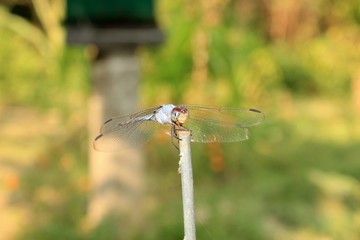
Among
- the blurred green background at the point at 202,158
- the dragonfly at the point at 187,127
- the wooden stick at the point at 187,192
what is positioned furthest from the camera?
the blurred green background at the point at 202,158

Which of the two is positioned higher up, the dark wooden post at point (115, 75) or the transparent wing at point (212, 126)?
the dark wooden post at point (115, 75)

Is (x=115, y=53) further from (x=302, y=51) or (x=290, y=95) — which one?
(x=302, y=51)

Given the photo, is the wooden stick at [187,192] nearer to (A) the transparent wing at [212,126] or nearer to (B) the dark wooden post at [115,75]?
(A) the transparent wing at [212,126]

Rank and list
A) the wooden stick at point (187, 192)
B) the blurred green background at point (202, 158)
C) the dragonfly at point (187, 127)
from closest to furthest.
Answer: the wooden stick at point (187, 192) < the dragonfly at point (187, 127) < the blurred green background at point (202, 158)

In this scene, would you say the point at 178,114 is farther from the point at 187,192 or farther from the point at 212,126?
the point at 212,126

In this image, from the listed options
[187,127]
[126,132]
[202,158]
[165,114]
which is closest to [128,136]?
[126,132]

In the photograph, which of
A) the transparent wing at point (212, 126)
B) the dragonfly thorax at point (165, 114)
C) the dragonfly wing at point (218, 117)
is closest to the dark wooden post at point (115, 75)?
the dragonfly wing at point (218, 117)

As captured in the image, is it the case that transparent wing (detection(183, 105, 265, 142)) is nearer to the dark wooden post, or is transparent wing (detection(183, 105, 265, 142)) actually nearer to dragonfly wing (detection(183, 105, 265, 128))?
dragonfly wing (detection(183, 105, 265, 128))

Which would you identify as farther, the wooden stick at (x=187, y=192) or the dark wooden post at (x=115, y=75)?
the dark wooden post at (x=115, y=75)
